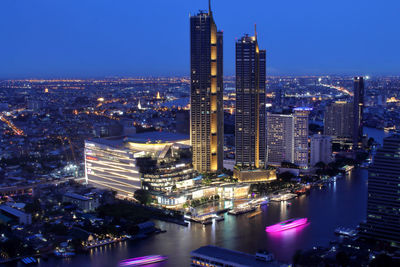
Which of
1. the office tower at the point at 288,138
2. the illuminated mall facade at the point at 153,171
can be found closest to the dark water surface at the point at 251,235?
the illuminated mall facade at the point at 153,171

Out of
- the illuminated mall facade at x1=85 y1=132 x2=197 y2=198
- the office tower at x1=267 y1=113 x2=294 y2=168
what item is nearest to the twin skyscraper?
the illuminated mall facade at x1=85 y1=132 x2=197 y2=198

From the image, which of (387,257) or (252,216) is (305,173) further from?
(387,257)

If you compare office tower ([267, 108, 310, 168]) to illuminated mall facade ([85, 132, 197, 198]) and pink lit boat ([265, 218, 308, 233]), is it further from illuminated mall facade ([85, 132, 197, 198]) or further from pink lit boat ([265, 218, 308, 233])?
pink lit boat ([265, 218, 308, 233])

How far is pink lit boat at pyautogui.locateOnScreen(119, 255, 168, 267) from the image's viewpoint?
861 cm

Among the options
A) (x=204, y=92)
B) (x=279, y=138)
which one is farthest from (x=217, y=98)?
(x=279, y=138)

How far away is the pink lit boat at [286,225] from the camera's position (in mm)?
10453

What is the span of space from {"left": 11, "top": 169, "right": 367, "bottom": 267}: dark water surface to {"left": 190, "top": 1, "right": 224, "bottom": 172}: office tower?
3433mm

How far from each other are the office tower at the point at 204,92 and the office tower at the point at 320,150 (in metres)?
4.26

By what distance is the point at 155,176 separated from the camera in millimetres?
12742

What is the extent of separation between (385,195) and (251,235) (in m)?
2.73

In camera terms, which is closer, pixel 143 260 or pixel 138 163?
pixel 143 260

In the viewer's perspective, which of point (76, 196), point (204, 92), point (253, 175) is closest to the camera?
point (76, 196)

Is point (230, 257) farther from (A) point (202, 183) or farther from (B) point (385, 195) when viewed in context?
(A) point (202, 183)

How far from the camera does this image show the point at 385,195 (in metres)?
9.45
